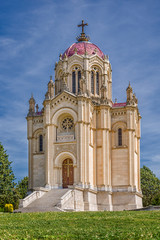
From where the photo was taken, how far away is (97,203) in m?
50.6

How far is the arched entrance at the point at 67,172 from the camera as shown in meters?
51.5

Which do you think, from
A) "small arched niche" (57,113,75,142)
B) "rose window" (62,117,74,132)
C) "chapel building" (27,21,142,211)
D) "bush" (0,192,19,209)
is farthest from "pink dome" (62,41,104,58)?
"bush" (0,192,19,209)

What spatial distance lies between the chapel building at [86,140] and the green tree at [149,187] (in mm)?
14885

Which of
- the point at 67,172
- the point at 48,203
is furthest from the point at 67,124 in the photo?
the point at 48,203

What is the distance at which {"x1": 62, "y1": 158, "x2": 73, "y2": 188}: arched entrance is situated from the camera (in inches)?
2029

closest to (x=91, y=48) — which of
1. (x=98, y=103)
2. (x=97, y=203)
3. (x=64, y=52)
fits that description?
→ (x=64, y=52)

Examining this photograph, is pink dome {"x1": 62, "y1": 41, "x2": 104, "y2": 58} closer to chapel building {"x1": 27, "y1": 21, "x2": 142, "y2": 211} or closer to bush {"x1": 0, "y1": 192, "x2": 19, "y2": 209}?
chapel building {"x1": 27, "y1": 21, "x2": 142, "y2": 211}

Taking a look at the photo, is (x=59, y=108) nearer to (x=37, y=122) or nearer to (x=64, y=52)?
(x=37, y=122)

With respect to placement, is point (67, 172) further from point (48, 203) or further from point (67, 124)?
point (48, 203)

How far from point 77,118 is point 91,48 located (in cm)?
1307

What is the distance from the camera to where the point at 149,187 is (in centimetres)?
7288

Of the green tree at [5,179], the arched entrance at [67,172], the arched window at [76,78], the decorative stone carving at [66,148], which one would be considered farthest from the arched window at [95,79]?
the green tree at [5,179]

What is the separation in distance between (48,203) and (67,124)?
448 inches

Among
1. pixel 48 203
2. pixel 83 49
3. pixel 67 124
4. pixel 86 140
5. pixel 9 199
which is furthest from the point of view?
pixel 83 49
